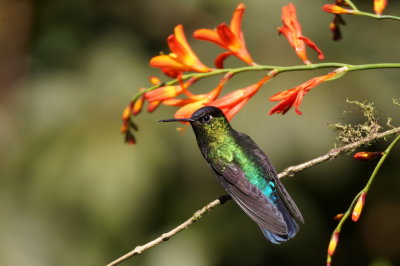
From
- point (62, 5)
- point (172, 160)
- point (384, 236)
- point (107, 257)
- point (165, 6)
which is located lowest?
point (384, 236)

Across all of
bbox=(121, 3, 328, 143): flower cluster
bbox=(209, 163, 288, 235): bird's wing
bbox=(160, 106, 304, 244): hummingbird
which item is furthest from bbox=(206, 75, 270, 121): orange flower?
bbox=(209, 163, 288, 235): bird's wing

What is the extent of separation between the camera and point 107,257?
444 cm

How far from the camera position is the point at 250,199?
1.88m

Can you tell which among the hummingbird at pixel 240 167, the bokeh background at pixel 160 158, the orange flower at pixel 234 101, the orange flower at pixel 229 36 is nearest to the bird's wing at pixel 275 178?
the hummingbird at pixel 240 167

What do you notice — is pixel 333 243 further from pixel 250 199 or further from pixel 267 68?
pixel 250 199

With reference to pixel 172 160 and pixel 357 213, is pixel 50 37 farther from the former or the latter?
pixel 357 213

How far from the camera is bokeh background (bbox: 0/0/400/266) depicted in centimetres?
443

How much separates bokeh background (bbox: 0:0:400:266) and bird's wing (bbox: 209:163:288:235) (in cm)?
220

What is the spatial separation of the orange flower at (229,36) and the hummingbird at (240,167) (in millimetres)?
229

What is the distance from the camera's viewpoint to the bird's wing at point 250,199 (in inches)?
66.4

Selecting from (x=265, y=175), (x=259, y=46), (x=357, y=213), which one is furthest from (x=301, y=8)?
(x=357, y=213)

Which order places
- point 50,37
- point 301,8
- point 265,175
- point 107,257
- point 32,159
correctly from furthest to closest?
point 50,37 → point 301,8 → point 32,159 → point 107,257 → point 265,175

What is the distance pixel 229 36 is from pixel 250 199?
48 centimetres

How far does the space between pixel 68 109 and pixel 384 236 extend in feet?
7.48
